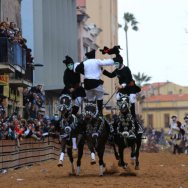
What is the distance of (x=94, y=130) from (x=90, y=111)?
0.46 m

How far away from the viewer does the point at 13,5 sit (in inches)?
1647

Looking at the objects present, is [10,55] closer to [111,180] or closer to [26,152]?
[26,152]

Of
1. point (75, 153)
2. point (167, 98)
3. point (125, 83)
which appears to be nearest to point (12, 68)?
point (75, 153)

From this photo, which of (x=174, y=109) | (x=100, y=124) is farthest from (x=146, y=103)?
(x=100, y=124)

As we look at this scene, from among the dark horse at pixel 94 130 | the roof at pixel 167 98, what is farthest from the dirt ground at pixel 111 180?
the roof at pixel 167 98

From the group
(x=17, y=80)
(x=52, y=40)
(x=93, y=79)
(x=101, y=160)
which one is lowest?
(x=101, y=160)

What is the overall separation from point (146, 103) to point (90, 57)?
356 feet

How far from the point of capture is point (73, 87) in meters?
18.5

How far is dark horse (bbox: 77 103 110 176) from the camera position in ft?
57.7

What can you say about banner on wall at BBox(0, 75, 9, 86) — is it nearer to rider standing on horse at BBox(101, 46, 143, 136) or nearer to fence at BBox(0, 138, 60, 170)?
fence at BBox(0, 138, 60, 170)

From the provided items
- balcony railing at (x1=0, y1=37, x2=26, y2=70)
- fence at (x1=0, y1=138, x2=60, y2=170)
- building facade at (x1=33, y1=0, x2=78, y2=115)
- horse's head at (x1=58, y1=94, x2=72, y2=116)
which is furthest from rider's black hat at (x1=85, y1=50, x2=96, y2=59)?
building facade at (x1=33, y1=0, x2=78, y2=115)

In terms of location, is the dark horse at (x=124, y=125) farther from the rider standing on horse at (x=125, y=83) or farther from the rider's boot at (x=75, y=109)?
the rider's boot at (x=75, y=109)

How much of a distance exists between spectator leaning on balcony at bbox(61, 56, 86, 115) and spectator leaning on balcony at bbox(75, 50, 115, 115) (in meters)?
0.18

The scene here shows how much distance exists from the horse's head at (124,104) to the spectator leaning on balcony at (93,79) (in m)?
0.51
